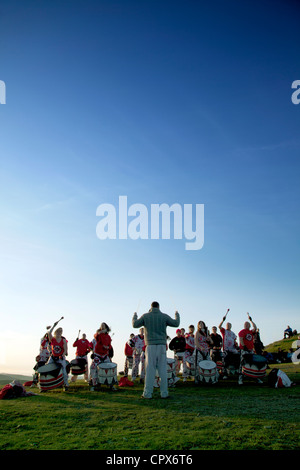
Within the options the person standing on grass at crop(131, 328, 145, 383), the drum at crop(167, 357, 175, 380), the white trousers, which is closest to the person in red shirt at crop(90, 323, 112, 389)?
the drum at crop(167, 357, 175, 380)

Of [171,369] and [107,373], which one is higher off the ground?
[171,369]

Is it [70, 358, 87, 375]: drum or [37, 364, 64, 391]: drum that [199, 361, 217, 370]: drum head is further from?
[70, 358, 87, 375]: drum

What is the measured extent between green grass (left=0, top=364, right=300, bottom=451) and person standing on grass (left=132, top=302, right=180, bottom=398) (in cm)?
44

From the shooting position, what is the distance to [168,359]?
1345 cm

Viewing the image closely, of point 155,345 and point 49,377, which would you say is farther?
point 49,377

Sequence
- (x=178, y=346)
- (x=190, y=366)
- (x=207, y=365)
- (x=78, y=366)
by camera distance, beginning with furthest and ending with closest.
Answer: (x=178, y=346), (x=190, y=366), (x=78, y=366), (x=207, y=365)

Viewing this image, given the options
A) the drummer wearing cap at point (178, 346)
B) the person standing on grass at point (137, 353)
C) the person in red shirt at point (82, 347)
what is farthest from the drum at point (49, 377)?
the drummer wearing cap at point (178, 346)

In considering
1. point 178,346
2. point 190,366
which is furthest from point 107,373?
point 190,366

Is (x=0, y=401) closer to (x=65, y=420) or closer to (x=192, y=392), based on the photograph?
(x=65, y=420)

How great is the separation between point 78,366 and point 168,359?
15.6ft

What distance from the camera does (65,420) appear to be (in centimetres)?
738

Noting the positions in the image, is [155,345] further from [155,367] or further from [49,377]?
[49,377]
